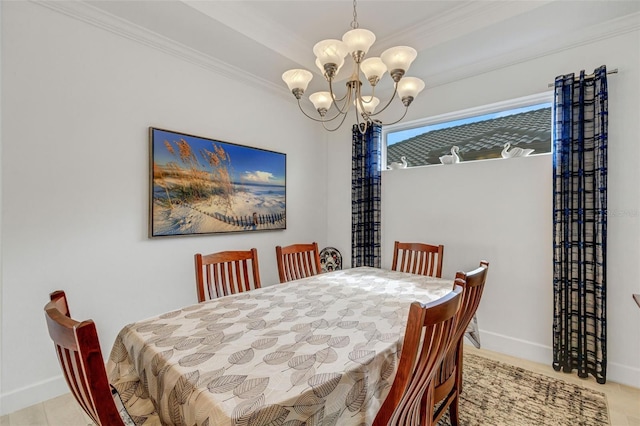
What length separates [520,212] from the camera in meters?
2.62

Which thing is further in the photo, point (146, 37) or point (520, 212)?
point (520, 212)

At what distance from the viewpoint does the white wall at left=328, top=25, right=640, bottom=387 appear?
220cm

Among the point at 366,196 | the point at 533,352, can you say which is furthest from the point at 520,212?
the point at 366,196

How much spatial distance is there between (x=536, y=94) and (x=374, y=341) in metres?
2.65

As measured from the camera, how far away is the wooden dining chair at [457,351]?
1.24 meters

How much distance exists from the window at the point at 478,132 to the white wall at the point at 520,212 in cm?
11

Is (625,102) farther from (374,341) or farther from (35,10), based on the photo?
(35,10)

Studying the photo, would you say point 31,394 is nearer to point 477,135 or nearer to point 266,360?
point 266,360

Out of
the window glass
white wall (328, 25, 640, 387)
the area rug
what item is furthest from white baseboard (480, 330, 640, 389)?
the window glass

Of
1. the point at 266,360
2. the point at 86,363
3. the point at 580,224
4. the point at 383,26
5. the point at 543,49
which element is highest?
the point at 383,26

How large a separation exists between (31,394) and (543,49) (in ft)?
14.8

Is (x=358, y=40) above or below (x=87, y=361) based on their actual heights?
above

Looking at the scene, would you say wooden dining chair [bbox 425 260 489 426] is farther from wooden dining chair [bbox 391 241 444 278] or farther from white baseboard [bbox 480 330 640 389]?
white baseboard [bbox 480 330 640 389]

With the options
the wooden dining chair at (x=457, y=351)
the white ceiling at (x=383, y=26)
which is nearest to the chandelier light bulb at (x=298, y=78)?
the white ceiling at (x=383, y=26)
